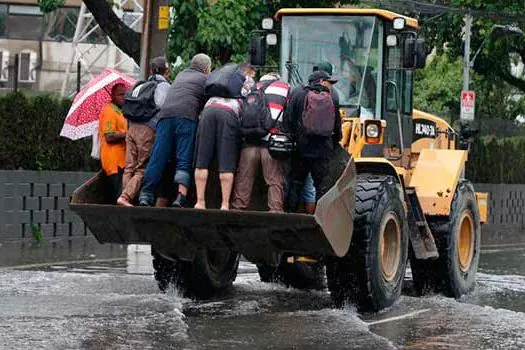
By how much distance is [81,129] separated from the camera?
1475cm

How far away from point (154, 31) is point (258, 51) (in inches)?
165

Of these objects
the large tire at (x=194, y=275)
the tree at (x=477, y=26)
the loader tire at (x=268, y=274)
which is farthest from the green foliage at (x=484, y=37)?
the large tire at (x=194, y=275)

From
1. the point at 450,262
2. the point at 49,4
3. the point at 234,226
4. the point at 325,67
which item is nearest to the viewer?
the point at 234,226

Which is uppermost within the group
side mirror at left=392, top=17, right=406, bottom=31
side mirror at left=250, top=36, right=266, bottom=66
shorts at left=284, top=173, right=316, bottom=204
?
side mirror at left=392, top=17, right=406, bottom=31

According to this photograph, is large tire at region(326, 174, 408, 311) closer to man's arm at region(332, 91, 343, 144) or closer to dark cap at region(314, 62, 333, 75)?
man's arm at region(332, 91, 343, 144)

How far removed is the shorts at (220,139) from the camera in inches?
483

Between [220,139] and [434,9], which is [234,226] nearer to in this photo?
[220,139]

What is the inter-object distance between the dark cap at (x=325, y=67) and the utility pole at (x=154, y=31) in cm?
496

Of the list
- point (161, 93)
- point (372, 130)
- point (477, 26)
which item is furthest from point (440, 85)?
point (161, 93)

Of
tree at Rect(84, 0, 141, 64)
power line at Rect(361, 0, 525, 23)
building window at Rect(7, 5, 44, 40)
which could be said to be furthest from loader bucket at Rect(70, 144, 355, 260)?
building window at Rect(7, 5, 44, 40)

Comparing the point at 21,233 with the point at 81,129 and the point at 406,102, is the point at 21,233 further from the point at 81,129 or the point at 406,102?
the point at 406,102

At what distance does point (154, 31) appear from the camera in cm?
1878

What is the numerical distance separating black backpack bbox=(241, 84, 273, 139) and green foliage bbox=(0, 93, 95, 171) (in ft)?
29.7

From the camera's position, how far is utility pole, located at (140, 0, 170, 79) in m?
18.7
